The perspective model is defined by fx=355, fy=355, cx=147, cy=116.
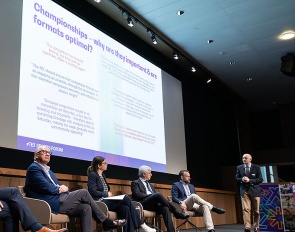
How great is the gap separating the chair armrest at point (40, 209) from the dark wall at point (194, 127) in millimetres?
991

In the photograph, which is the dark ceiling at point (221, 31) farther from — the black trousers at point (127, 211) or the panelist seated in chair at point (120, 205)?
the black trousers at point (127, 211)

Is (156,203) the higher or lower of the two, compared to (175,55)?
lower

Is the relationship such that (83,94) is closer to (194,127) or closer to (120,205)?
(120,205)

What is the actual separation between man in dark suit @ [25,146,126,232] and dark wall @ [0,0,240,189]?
0.75 m

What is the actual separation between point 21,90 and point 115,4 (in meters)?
2.38

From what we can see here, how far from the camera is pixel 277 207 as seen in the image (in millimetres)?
4953

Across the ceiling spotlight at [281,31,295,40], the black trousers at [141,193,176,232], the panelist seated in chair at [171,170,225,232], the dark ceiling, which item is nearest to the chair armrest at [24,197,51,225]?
the black trousers at [141,193,176,232]

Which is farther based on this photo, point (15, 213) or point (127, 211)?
point (127, 211)

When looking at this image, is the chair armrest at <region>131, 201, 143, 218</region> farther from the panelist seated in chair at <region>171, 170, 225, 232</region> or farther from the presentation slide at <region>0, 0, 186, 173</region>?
the presentation slide at <region>0, 0, 186, 173</region>

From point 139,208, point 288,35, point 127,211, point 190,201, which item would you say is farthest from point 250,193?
point 288,35

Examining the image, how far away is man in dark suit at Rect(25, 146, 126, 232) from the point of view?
3.06 metres

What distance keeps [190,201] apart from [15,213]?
2.71 m

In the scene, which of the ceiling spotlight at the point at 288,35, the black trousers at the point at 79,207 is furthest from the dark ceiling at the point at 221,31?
the black trousers at the point at 79,207

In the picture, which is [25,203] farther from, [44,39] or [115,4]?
[115,4]
